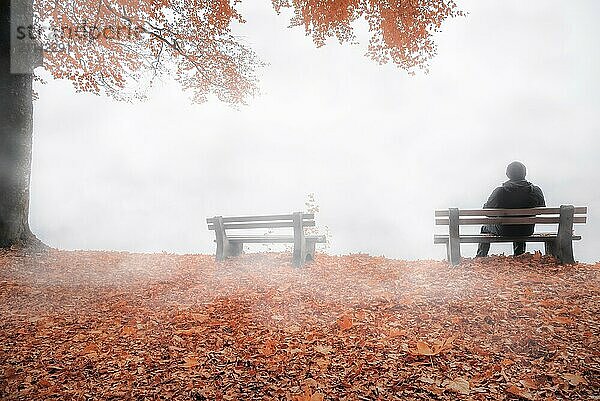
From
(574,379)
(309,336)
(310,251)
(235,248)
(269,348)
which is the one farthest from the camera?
(235,248)

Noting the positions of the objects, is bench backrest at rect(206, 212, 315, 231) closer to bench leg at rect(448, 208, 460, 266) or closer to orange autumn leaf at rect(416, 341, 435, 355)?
bench leg at rect(448, 208, 460, 266)

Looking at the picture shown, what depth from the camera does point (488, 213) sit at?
23.6 feet

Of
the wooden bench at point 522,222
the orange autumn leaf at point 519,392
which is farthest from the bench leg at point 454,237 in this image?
the orange autumn leaf at point 519,392

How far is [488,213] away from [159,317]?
19.4 ft

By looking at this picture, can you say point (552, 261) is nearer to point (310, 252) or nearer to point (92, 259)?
point (310, 252)

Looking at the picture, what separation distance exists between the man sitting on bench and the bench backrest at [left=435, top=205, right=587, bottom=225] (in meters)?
0.35

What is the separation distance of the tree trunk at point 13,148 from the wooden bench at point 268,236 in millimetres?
4207

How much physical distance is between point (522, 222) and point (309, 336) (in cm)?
507

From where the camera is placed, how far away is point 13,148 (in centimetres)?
865

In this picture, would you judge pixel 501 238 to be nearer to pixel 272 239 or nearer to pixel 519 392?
pixel 272 239

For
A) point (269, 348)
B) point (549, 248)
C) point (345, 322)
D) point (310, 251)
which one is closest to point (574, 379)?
point (345, 322)

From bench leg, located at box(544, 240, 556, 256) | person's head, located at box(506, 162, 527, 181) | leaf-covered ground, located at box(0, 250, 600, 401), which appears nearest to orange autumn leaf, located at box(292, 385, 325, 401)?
leaf-covered ground, located at box(0, 250, 600, 401)

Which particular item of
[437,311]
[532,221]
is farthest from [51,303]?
[532,221]

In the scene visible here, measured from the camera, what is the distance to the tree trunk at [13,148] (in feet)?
27.7
